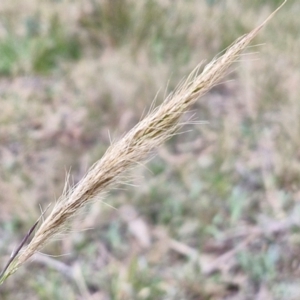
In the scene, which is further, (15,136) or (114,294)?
(15,136)

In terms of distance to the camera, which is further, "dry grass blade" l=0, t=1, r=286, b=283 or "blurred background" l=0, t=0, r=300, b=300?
"blurred background" l=0, t=0, r=300, b=300

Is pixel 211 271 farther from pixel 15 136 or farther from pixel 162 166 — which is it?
pixel 15 136

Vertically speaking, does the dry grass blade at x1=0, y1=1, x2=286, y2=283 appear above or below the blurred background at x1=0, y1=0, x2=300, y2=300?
above

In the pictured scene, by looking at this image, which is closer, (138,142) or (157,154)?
(138,142)

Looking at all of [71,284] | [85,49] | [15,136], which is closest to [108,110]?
[15,136]

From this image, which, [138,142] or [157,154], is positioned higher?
[138,142]
